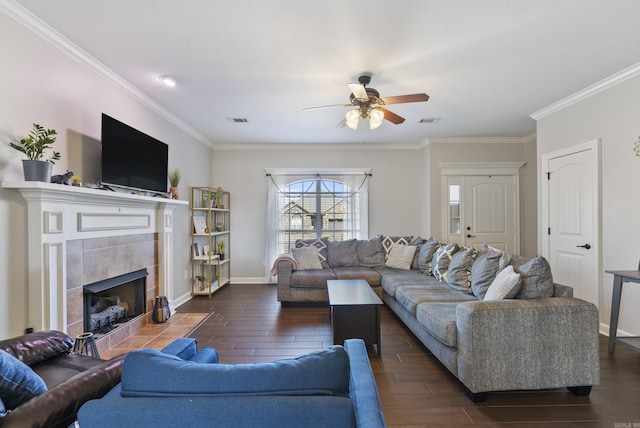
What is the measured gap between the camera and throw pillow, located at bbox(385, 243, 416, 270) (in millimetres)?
4492

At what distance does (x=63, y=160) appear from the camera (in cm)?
240

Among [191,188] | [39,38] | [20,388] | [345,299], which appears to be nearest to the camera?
[20,388]

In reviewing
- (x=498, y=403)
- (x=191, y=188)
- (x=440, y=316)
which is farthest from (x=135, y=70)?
(x=498, y=403)

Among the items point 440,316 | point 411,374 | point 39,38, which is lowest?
point 411,374

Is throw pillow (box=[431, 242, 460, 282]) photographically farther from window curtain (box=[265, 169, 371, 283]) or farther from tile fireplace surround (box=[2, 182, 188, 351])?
tile fireplace surround (box=[2, 182, 188, 351])

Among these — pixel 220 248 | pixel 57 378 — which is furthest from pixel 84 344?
pixel 220 248

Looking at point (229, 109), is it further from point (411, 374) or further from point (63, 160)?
point (411, 374)

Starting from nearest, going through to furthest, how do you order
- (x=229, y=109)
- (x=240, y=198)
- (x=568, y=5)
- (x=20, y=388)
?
(x=20, y=388)
(x=568, y=5)
(x=229, y=109)
(x=240, y=198)

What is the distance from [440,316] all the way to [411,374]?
514mm

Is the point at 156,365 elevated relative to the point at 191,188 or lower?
lower

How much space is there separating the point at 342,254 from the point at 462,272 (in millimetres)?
1962

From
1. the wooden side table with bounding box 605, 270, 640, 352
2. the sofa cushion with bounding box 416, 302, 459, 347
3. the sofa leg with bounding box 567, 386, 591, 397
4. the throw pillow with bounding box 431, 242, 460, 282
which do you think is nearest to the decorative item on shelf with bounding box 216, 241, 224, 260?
the throw pillow with bounding box 431, 242, 460, 282

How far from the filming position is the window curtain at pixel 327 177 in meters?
5.64

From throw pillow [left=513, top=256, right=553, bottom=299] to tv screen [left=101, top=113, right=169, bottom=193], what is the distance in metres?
3.51
